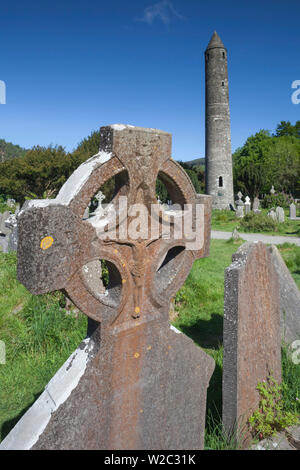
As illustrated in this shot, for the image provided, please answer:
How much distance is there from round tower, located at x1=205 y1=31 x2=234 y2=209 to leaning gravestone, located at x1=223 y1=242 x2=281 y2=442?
26.1 m

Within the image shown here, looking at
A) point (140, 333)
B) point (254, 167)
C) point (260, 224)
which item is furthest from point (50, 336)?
point (254, 167)

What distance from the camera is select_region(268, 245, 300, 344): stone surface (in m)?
3.71

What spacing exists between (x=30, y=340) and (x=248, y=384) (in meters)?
2.59

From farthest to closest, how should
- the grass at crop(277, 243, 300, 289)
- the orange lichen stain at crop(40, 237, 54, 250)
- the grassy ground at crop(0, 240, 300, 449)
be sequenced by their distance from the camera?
the grass at crop(277, 243, 300, 289)
the grassy ground at crop(0, 240, 300, 449)
the orange lichen stain at crop(40, 237, 54, 250)

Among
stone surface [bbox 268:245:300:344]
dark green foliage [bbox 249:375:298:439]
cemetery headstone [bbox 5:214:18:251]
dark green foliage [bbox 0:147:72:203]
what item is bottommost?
dark green foliage [bbox 249:375:298:439]

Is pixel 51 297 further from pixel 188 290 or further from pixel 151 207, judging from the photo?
pixel 151 207

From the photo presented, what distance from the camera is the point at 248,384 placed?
95.3 inches

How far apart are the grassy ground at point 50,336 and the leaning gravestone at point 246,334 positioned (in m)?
0.23

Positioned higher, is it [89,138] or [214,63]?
[214,63]

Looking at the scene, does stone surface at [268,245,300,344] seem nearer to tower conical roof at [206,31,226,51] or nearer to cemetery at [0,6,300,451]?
cemetery at [0,6,300,451]

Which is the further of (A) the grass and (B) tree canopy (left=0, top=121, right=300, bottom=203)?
(B) tree canopy (left=0, top=121, right=300, bottom=203)

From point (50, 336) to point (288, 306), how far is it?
2.77m

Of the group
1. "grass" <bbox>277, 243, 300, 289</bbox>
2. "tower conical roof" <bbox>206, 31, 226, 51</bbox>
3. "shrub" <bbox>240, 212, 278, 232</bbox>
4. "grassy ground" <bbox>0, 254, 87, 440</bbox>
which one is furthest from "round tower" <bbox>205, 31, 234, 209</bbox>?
"grassy ground" <bbox>0, 254, 87, 440</bbox>

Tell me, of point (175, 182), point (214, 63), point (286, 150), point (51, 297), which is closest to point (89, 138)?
point (214, 63)
